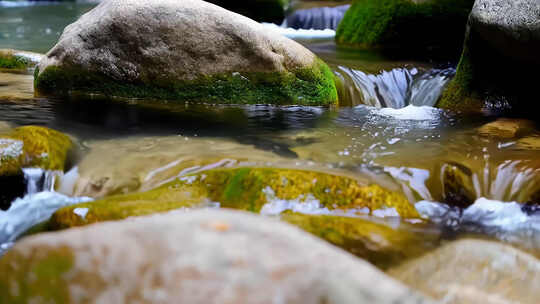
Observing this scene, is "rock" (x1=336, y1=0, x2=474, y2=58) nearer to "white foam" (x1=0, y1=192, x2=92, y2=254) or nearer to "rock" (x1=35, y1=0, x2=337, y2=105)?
"rock" (x1=35, y1=0, x2=337, y2=105)

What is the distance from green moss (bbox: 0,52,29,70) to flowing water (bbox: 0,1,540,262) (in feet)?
5.21

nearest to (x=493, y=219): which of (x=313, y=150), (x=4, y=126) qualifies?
(x=313, y=150)

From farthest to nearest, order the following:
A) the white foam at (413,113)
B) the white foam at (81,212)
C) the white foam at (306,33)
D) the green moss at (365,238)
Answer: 1. the white foam at (306,33)
2. the white foam at (413,113)
3. the white foam at (81,212)
4. the green moss at (365,238)

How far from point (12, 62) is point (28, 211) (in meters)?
6.34

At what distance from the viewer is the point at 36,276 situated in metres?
2.08

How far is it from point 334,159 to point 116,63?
3.63 meters

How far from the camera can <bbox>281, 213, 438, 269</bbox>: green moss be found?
311 centimetres

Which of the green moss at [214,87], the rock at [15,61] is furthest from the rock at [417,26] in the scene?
the rock at [15,61]

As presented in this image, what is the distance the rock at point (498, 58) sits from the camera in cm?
600

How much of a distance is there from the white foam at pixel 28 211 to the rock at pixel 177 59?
309 centimetres

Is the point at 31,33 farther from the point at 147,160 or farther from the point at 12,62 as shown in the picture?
the point at 147,160

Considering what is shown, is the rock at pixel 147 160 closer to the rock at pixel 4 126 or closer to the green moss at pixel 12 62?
the rock at pixel 4 126

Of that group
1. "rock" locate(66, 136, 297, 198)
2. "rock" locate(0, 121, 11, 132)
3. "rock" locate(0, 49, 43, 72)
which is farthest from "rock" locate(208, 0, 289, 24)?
"rock" locate(66, 136, 297, 198)

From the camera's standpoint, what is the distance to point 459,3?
1014 cm
